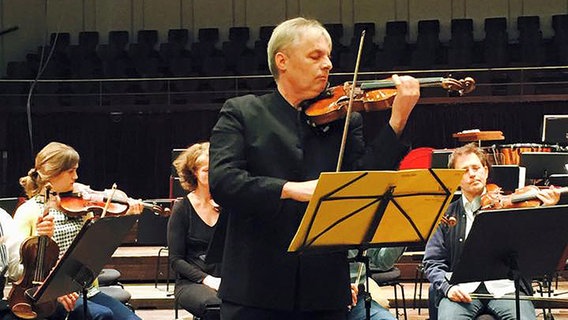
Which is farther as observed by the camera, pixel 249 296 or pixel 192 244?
pixel 192 244

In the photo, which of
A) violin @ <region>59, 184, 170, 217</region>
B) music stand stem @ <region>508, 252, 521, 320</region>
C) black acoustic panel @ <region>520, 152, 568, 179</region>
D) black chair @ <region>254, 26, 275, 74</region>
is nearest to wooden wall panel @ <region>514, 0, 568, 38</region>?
black chair @ <region>254, 26, 275, 74</region>

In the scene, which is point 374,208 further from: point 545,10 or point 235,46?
point 545,10

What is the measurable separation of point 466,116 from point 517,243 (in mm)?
6552

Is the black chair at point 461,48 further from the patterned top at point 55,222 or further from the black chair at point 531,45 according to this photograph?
the patterned top at point 55,222

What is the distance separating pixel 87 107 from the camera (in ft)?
32.5

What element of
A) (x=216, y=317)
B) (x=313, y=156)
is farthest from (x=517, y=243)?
(x=216, y=317)

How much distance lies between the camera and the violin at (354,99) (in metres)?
2.42

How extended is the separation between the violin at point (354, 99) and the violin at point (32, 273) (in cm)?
170

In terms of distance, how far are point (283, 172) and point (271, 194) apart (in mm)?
121

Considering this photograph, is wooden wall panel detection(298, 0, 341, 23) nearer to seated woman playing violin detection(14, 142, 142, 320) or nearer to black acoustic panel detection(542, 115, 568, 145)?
black acoustic panel detection(542, 115, 568, 145)

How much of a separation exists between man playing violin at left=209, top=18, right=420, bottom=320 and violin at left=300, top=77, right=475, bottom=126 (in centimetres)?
3

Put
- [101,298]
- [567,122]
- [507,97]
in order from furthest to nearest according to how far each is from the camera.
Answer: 1. [507,97]
2. [567,122]
3. [101,298]

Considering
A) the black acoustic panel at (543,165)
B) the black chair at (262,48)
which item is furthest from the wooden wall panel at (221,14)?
the black acoustic panel at (543,165)

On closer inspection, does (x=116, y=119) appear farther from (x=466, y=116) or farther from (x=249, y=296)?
(x=249, y=296)
